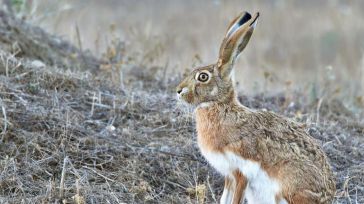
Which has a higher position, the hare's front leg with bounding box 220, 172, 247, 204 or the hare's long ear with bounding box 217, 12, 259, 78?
the hare's long ear with bounding box 217, 12, 259, 78

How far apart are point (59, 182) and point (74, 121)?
95 centimetres

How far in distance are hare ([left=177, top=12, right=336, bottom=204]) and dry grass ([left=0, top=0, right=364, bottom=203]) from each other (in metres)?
0.27

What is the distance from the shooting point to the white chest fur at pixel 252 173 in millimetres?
5242

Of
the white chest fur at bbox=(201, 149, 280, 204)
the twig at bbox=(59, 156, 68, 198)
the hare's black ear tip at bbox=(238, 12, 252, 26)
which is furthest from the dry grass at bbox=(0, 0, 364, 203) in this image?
the hare's black ear tip at bbox=(238, 12, 252, 26)

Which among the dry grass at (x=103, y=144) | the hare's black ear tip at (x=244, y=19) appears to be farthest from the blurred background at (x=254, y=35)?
the hare's black ear tip at (x=244, y=19)

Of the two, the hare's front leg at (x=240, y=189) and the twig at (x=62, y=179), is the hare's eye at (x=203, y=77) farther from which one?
the twig at (x=62, y=179)

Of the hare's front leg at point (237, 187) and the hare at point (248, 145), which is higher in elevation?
the hare at point (248, 145)

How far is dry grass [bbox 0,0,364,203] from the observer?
5797 mm

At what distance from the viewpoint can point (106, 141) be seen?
6.46 m

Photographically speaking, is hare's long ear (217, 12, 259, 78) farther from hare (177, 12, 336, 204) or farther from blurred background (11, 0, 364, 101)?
blurred background (11, 0, 364, 101)

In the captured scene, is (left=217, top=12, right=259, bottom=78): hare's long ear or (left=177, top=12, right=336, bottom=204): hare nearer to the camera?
(left=177, top=12, right=336, bottom=204): hare

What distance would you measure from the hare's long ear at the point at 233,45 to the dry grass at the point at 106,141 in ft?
1.42

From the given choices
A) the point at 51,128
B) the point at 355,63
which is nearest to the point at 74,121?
the point at 51,128

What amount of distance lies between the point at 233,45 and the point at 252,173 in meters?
0.90
